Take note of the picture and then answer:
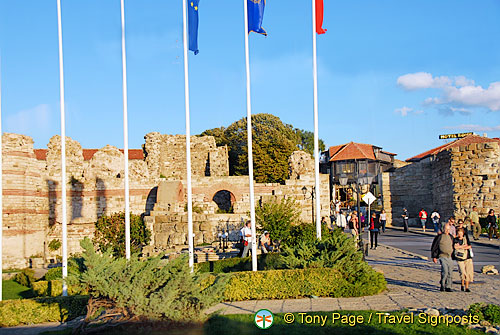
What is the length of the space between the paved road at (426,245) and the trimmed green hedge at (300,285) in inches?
225

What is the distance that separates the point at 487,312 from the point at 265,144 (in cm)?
4709

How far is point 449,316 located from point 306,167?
94.7ft

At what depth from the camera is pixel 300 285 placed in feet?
44.3

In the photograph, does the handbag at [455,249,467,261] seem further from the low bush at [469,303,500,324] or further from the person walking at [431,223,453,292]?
the low bush at [469,303,500,324]

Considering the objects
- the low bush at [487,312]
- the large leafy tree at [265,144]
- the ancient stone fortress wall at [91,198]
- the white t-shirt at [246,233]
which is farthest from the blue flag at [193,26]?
the large leafy tree at [265,144]

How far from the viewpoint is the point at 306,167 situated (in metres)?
38.7

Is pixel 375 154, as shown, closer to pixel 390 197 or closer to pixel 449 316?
pixel 390 197

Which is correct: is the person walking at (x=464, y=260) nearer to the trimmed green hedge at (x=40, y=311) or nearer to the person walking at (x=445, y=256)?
the person walking at (x=445, y=256)

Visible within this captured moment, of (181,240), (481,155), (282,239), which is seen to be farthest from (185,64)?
(481,155)

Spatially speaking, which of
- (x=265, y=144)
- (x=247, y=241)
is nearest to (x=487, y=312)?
(x=247, y=241)

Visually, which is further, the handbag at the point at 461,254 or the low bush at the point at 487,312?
the handbag at the point at 461,254

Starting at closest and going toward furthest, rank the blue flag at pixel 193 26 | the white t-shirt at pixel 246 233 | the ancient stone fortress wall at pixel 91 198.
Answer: the blue flag at pixel 193 26 < the white t-shirt at pixel 246 233 < the ancient stone fortress wall at pixel 91 198

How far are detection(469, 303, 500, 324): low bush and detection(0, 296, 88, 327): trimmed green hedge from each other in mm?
8686

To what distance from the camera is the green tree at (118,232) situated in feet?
100
